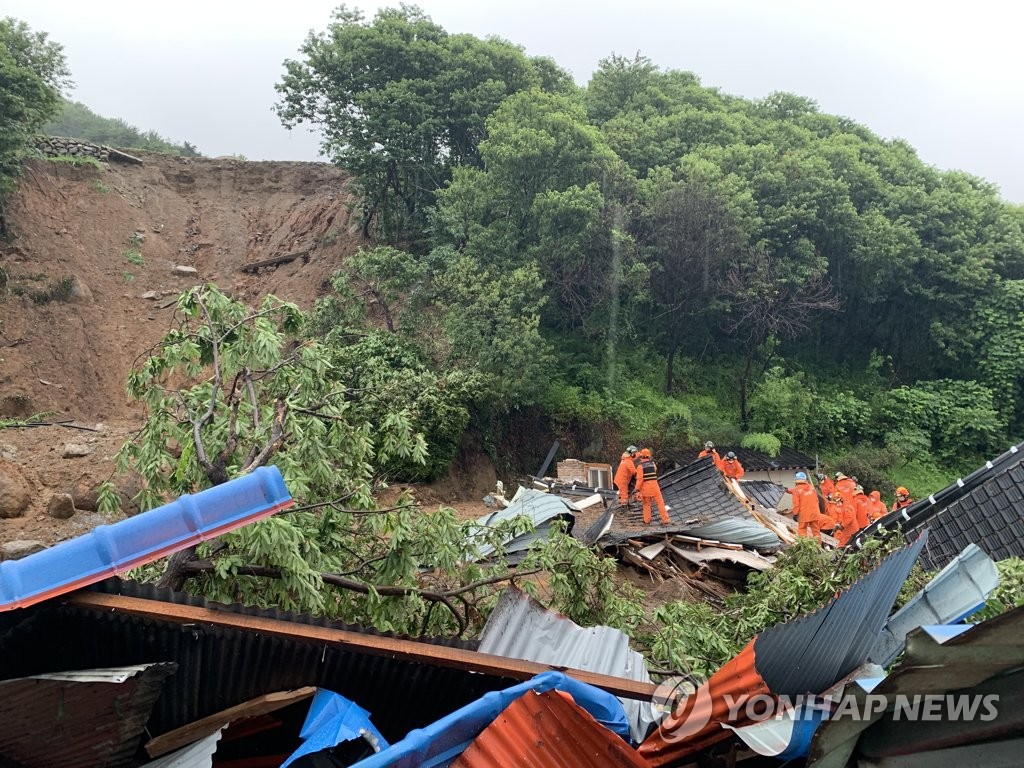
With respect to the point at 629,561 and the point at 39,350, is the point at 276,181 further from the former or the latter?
the point at 629,561

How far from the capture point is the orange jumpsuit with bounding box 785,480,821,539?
1030cm

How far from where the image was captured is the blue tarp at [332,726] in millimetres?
2453

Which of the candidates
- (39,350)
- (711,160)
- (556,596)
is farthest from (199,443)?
(711,160)

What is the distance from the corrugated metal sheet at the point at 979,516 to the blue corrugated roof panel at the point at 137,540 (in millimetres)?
5939

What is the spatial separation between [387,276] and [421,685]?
586 inches

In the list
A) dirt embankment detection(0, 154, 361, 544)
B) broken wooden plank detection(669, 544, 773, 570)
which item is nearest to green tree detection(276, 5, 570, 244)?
dirt embankment detection(0, 154, 361, 544)

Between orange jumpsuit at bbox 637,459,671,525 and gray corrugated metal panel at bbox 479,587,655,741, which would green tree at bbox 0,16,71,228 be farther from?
gray corrugated metal panel at bbox 479,587,655,741

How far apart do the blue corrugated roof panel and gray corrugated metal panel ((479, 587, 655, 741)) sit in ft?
4.91

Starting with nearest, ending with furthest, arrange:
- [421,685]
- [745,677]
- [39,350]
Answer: [745,677]
[421,685]
[39,350]

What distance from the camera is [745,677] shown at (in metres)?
2.26

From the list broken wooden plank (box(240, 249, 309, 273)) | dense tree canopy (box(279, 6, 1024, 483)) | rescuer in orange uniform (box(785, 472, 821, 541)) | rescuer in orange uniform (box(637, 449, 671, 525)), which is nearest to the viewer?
rescuer in orange uniform (box(637, 449, 671, 525))

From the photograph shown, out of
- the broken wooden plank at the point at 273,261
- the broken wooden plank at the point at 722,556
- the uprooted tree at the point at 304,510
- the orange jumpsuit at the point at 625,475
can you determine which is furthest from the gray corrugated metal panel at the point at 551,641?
the broken wooden plank at the point at 273,261

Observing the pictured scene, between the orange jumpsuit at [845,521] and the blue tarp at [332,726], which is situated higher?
the blue tarp at [332,726]

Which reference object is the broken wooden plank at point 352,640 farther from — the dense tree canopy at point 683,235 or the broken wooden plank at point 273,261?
the broken wooden plank at point 273,261
